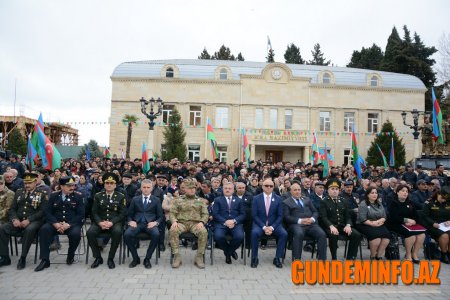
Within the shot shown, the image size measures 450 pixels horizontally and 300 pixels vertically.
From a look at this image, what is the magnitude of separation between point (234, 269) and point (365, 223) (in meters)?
2.97

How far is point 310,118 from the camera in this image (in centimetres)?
3061

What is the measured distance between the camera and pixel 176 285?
538 centimetres

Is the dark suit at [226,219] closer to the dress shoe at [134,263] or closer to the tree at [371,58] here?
the dress shoe at [134,263]

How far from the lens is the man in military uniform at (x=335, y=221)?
684 cm

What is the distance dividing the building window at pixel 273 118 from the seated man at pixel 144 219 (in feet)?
79.5

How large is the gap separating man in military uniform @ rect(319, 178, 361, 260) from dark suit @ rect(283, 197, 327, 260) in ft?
0.70

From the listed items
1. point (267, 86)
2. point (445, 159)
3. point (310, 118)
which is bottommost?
point (445, 159)

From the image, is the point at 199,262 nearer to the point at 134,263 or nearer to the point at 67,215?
the point at 134,263

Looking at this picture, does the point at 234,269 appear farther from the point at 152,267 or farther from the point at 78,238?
the point at 78,238

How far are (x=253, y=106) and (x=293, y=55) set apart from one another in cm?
3181

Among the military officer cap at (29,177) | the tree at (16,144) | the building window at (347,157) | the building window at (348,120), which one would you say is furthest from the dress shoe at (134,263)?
the tree at (16,144)

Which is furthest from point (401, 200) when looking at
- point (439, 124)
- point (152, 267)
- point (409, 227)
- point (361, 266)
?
point (439, 124)

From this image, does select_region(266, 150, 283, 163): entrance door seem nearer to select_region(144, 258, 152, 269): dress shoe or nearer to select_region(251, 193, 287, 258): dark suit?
select_region(251, 193, 287, 258): dark suit

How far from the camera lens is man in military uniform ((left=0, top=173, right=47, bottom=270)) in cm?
632
